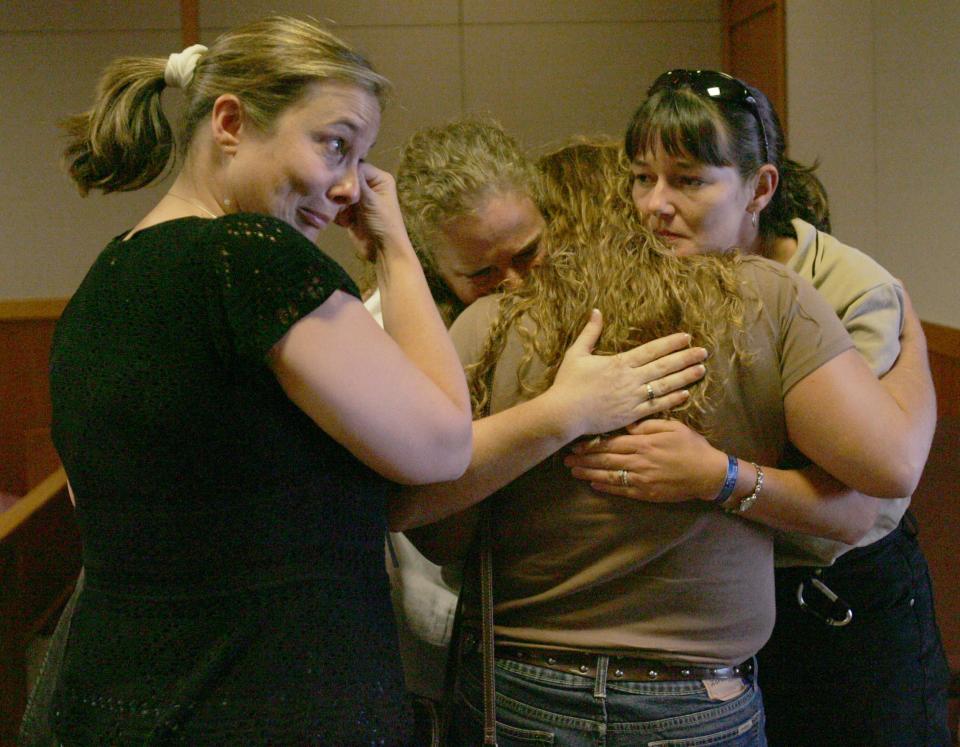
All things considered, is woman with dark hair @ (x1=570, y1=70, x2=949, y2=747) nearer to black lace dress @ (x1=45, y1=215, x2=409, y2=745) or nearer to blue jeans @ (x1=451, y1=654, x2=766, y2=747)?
blue jeans @ (x1=451, y1=654, x2=766, y2=747)

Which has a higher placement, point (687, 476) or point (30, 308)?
point (687, 476)

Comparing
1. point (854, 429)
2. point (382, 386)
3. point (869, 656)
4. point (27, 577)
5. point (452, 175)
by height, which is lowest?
point (27, 577)

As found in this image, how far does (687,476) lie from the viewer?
1264mm

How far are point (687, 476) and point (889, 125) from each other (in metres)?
3.05

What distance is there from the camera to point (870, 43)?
3.95 meters

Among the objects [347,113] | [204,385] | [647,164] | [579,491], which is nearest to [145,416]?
[204,385]

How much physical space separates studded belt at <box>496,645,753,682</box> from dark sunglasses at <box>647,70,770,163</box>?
82 cm

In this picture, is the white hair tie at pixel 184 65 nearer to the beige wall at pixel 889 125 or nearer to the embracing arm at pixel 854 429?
the embracing arm at pixel 854 429

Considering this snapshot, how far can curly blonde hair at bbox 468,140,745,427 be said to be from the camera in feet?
4.23

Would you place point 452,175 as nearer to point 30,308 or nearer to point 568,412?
point 568,412

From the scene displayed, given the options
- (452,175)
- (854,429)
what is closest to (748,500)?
(854,429)

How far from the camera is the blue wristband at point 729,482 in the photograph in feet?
4.23

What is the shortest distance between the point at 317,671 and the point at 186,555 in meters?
0.18

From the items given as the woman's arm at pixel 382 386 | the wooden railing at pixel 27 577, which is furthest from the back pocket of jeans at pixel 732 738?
the wooden railing at pixel 27 577
